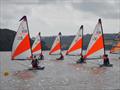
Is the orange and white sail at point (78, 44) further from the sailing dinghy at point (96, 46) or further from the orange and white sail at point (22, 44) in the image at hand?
the orange and white sail at point (22, 44)

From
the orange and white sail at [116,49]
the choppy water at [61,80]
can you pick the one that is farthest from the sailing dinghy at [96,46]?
the orange and white sail at [116,49]

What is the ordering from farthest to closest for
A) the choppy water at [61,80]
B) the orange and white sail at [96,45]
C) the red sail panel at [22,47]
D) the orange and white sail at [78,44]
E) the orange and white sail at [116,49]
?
the orange and white sail at [116,49] < the orange and white sail at [78,44] < the orange and white sail at [96,45] < the red sail panel at [22,47] < the choppy water at [61,80]

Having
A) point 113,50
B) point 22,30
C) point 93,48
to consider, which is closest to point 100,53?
point 93,48

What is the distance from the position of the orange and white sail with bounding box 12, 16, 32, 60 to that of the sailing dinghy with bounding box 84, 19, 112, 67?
11.5m

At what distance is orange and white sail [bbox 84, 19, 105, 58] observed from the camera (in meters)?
57.2

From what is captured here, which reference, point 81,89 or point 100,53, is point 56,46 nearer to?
point 100,53

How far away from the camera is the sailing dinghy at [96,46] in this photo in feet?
188

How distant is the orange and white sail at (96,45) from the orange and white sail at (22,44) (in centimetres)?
1153

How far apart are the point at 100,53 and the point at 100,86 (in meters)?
20.4

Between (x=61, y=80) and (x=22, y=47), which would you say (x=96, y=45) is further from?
(x=61, y=80)

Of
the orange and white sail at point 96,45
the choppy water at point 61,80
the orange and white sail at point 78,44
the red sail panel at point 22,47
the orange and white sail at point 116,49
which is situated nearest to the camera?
the choppy water at point 61,80

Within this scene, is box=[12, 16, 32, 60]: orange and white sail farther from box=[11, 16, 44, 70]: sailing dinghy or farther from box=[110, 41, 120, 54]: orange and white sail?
box=[110, 41, 120, 54]: orange and white sail

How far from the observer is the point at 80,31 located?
76.1 metres

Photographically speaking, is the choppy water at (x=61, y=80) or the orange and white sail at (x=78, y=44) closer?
the choppy water at (x=61, y=80)
